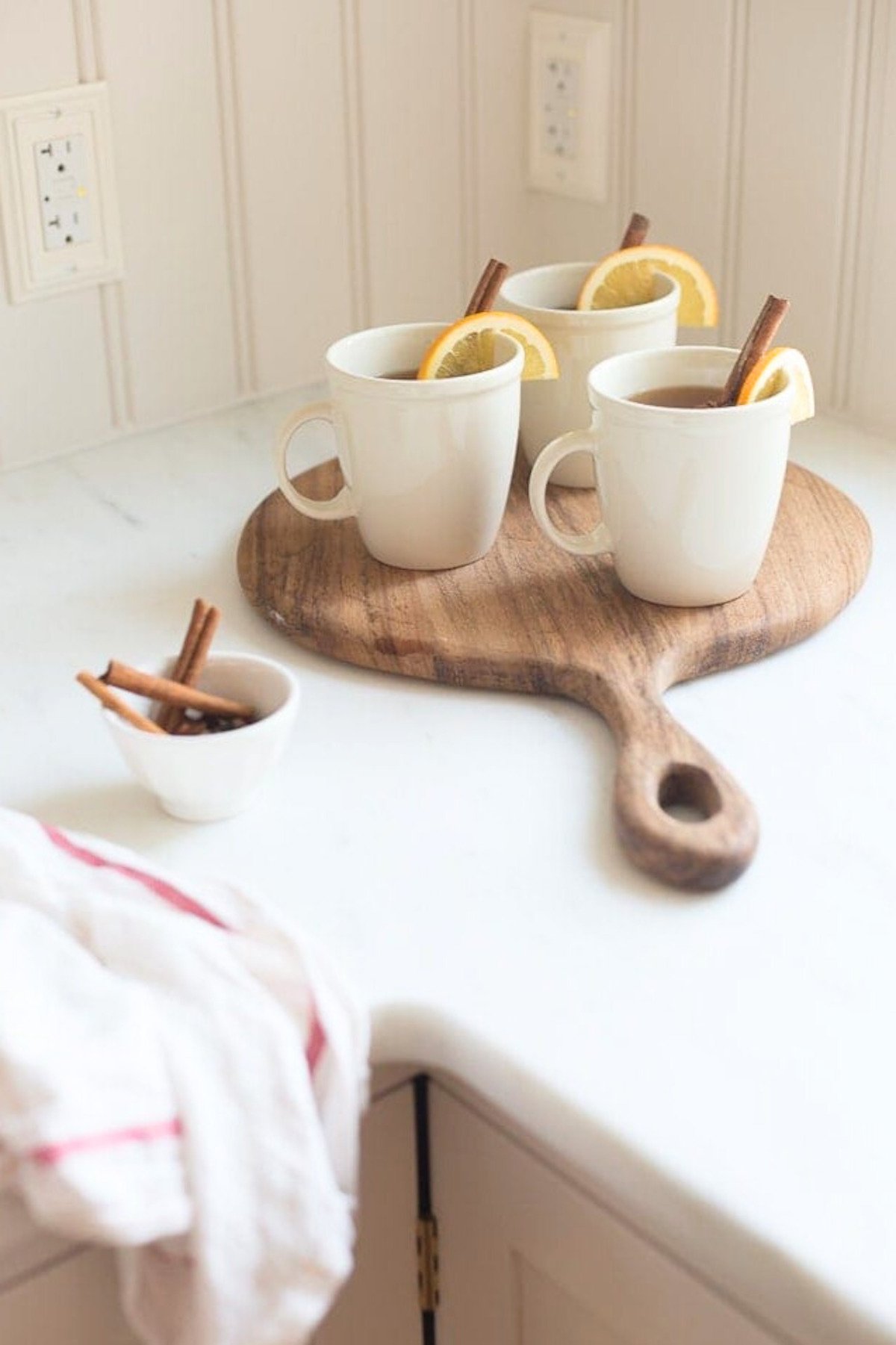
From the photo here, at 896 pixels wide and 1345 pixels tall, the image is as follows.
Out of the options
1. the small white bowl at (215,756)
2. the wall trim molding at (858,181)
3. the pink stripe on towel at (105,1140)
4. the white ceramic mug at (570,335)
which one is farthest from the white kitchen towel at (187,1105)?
the wall trim molding at (858,181)

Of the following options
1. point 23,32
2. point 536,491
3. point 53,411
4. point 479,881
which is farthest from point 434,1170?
point 23,32

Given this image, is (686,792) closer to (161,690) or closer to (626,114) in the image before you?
(161,690)

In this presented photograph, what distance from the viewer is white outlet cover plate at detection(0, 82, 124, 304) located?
1.25 metres

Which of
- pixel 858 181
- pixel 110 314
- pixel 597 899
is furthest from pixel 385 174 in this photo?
pixel 597 899

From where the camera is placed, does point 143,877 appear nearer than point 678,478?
Yes

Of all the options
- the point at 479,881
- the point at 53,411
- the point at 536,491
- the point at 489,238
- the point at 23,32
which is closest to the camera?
the point at 479,881

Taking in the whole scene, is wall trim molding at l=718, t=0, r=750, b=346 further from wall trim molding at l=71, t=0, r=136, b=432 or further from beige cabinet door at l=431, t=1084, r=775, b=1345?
beige cabinet door at l=431, t=1084, r=775, b=1345

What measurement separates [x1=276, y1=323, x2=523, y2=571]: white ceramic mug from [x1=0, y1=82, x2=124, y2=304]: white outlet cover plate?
27 cm

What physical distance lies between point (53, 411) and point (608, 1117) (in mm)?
811

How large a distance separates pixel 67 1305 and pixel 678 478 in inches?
21.1

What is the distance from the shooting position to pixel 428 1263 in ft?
2.96

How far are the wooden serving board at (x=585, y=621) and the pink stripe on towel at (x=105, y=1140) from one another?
0.28 m

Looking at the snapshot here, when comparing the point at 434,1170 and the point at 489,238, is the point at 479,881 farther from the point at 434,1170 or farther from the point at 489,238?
the point at 489,238

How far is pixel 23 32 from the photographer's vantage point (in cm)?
123
